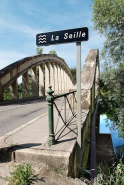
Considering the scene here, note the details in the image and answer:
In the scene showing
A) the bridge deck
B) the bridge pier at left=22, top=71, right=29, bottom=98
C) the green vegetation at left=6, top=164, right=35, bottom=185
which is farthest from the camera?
the bridge pier at left=22, top=71, right=29, bottom=98

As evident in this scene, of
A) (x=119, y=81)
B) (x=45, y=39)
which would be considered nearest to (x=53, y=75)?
(x=119, y=81)

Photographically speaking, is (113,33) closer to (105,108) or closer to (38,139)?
(105,108)

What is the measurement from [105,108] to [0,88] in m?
9.16

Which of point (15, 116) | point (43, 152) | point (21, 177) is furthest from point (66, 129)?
point (15, 116)

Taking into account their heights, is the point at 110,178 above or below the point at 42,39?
below

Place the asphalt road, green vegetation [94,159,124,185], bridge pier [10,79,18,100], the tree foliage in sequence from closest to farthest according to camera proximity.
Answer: green vegetation [94,159,124,185]
the asphalt road
the tree foliage
bridge pier [10,79,18,100]

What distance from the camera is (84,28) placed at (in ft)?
8.23

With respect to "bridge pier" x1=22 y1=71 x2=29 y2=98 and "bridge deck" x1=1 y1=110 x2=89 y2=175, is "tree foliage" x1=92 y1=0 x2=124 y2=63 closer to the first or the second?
"bridge deck" x1=1 y1=110 x2=89 y2=175

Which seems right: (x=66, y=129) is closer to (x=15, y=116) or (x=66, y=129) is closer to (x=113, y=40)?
(x=15, y=116)

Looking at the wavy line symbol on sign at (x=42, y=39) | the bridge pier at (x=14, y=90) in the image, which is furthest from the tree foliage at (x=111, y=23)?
the bridge pier at (x=14, y=90)

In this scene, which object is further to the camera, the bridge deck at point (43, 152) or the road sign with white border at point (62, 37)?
the road sign with white border at point (62, 37)

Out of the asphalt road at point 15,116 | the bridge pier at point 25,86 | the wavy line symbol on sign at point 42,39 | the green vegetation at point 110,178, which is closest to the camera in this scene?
the green vegetation at point 110,178

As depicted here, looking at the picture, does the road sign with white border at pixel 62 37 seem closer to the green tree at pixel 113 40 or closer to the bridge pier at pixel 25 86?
the green tree at pixel 113 40

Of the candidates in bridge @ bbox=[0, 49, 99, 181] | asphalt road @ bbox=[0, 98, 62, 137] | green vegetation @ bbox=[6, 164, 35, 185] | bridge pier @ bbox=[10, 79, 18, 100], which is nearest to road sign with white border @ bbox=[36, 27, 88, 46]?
bridge @ bbox=[0, 49, 99, 181]
